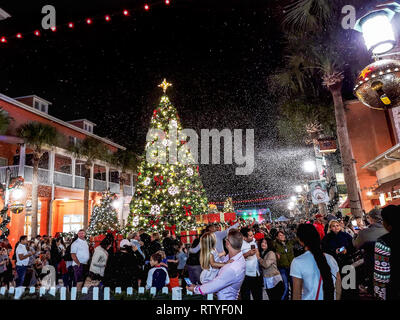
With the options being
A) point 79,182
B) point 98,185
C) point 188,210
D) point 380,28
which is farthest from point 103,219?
point 380,28

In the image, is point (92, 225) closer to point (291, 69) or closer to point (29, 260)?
point (29, 260)

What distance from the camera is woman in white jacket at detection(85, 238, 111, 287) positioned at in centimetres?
600

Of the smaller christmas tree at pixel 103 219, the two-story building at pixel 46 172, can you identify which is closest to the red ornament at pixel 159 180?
the smaller christmas tree at pixel 103 219

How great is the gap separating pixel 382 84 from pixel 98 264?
20.4 ft

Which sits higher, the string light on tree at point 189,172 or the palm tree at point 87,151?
the palm tree at point 87,151

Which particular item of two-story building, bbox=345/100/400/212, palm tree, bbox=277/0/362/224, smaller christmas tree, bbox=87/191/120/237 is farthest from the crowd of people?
two-story building, bbox=345/100/400/212

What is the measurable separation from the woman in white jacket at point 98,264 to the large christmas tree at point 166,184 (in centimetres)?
782

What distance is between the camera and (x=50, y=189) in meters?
23.1

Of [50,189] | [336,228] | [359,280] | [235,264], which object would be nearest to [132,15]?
[235,264]

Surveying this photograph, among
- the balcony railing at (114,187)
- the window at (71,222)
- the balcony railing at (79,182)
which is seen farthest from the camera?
the balcony railing at (114,187)

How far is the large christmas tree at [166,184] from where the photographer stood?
1452cm

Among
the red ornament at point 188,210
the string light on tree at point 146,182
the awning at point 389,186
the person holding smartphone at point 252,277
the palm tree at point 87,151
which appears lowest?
the person holding smartphone at point 252,277

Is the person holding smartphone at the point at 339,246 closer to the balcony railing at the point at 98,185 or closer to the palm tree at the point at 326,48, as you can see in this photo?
the palm tree at the point at 326,48

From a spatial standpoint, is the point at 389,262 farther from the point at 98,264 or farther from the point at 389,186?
the point at 389,186
